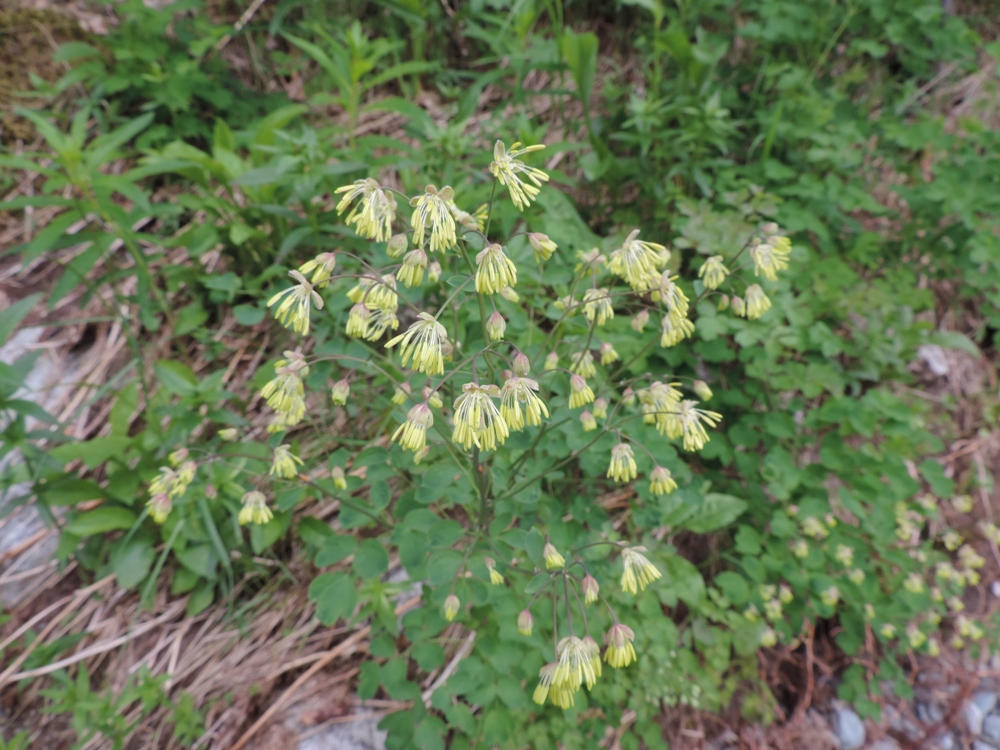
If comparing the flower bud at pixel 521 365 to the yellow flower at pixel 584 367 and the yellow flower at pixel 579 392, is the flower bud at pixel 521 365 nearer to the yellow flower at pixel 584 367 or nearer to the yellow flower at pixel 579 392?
the yellow flower at pixel 579 392

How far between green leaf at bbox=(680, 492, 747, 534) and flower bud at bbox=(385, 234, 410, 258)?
4.67 feet

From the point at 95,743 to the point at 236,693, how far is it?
0.44 metres

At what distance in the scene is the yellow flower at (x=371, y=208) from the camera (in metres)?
1.06

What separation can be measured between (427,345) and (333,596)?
0.78 m

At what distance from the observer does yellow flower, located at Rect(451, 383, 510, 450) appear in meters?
0.98

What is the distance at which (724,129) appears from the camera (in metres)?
2.42

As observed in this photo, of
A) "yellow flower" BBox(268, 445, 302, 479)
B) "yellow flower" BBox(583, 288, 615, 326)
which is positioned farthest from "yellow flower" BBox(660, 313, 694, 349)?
"yellow flower" BBox(268, 445, 302, 479)

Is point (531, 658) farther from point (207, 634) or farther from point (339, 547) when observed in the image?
point (207, 634)

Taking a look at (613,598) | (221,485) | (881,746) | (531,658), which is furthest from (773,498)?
(221,485)

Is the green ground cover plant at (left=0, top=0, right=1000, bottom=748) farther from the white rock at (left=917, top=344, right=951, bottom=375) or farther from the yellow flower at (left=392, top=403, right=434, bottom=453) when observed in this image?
the white rock at (left=917, top=344, right=951, bottom=375)

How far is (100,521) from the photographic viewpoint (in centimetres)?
194

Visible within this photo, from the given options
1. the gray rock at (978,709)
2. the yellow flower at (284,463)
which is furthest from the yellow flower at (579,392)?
the gray rock at (978,709)

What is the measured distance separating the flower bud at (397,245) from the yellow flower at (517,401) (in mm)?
363

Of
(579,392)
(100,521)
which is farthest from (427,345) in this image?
(100,521)
